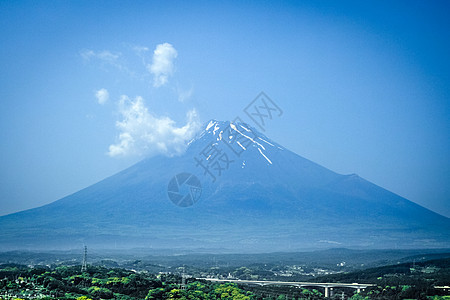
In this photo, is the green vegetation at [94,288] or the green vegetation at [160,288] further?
the green vegetation at [160,288]

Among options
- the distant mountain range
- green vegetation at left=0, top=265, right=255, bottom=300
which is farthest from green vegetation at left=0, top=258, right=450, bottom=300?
the distant mountain range

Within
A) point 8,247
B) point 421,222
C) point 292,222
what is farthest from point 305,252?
point 8,247

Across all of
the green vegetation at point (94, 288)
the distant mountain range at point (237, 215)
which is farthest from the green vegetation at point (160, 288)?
the distant mountain range at point (237, 215)

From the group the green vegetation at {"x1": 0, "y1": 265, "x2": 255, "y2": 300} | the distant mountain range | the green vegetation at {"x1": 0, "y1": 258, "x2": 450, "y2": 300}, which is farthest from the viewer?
the distant mountain range

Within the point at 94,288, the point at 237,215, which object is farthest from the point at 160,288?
the point at 237,215

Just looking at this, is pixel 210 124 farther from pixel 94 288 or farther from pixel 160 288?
pixel 94 288

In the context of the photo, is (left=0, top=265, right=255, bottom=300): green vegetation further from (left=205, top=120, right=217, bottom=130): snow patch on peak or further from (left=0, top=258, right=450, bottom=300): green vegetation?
(left=205, top=120, right=217, bottom=130): snow patch on peak

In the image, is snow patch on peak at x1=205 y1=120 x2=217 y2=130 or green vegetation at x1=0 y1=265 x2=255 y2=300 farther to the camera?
snow patch on peak at x1=205 y1=120 x2=217 y2=130

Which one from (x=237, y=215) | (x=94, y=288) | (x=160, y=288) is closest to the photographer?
(x=94, y=288)

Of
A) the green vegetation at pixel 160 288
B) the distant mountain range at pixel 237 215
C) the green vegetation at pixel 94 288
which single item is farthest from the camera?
the distant mountain range at pixel 237 215

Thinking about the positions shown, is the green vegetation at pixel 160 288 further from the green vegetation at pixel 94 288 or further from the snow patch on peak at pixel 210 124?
the snow patch on peak at pixel 210 124

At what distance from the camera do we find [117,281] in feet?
97.7

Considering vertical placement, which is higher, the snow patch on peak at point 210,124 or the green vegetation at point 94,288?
the snow patch on peak at point 210,124

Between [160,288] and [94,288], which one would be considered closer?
[94,288]
